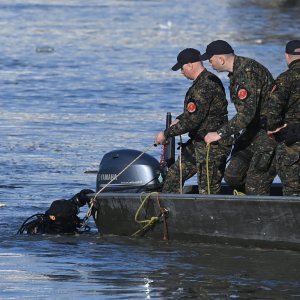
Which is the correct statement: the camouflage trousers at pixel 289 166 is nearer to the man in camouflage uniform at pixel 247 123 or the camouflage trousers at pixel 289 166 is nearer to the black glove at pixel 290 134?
the black glove at pixel 290 134

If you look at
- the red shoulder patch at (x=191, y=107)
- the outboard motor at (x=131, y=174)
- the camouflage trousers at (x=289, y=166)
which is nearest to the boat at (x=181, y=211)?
the outboard motor at (x=131, y=174)

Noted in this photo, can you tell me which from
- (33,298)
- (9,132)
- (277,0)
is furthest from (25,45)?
(33,298)

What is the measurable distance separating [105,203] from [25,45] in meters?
24.8

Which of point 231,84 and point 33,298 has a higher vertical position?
point 231,84

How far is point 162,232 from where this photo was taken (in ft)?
42.0

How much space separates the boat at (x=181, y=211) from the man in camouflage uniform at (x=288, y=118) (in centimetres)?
28

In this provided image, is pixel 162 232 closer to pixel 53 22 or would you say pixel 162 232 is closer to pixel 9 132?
pixel 9 132

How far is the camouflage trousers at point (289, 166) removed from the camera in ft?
38.8

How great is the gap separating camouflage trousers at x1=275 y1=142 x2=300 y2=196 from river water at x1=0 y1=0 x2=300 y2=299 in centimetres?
61

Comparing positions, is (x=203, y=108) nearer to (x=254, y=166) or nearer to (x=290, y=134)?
(x=254, y=166)

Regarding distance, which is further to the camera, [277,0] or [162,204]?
[277,0]

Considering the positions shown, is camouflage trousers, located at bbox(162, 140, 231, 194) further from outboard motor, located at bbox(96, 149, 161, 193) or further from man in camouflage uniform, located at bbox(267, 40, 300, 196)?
man in camouflage uniform, located at bbox(267, 40, 300, 196)

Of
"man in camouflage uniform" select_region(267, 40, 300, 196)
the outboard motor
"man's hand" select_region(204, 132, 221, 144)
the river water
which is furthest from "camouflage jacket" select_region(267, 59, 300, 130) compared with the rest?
the outboard motor

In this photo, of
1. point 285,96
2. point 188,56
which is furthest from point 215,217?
point 188,56
